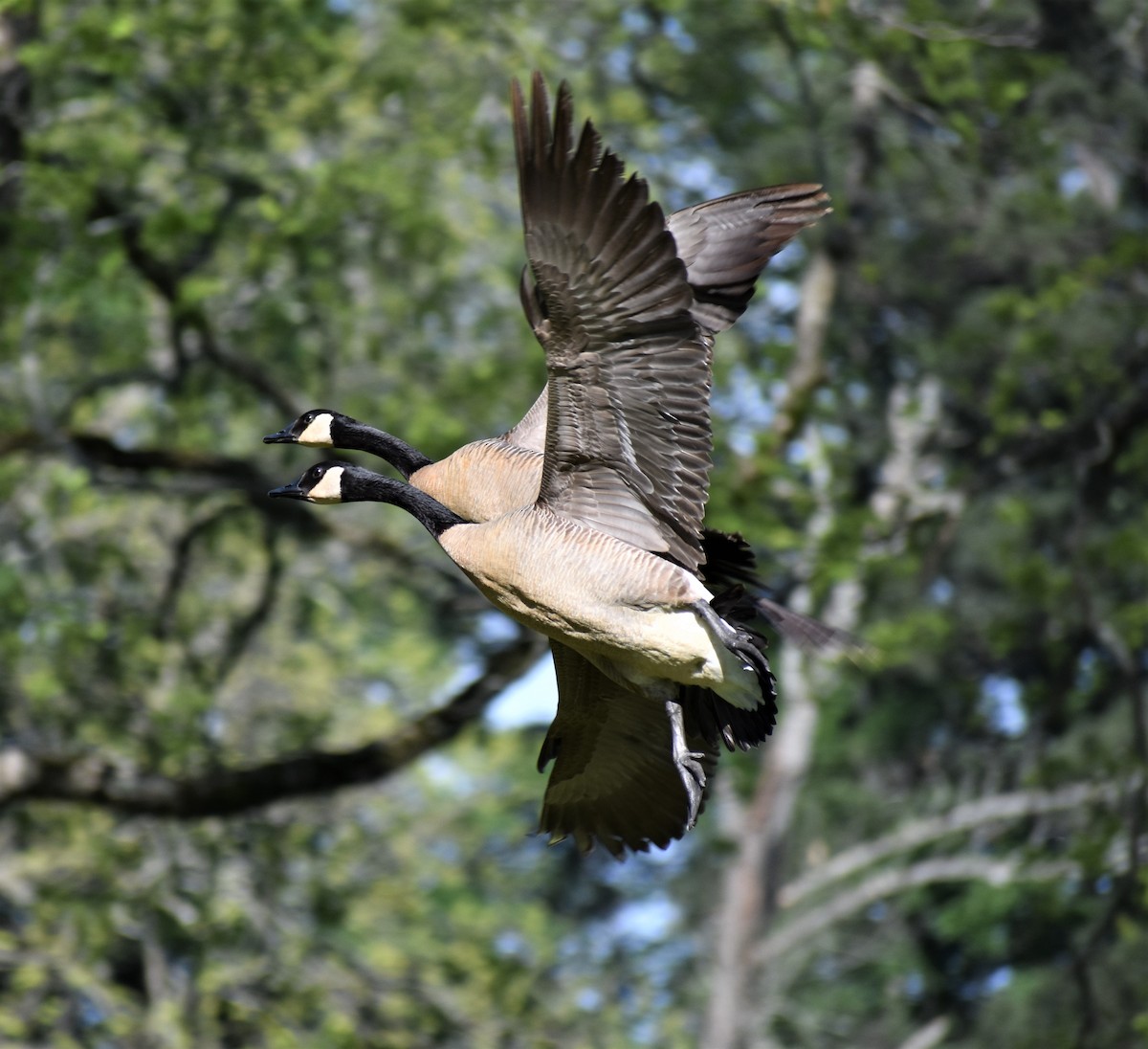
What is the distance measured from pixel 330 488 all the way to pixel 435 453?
4.35 metres

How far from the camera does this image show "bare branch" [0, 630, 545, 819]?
9.09 metres

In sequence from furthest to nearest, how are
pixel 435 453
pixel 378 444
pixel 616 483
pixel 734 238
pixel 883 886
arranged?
1. pixel 883 886
2. pixel 435 453
3. pixel 378 444
4. pixel 734 238
5. pixel 616 483

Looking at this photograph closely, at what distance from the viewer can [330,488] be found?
19.8 ft

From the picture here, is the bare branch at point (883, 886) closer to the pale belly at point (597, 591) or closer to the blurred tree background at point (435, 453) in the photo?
the blurred tree background at point (435, 453)

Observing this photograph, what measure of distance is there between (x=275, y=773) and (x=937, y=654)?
11135 millimetres

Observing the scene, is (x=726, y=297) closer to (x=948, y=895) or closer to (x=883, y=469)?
(x=883, y=469)

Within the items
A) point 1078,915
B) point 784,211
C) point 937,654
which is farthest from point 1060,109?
point 784,211

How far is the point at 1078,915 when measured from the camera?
17.2 meters

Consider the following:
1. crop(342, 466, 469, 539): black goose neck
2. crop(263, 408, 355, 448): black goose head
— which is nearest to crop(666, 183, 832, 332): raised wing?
crop(342, 466, 469, 539): black goose neck

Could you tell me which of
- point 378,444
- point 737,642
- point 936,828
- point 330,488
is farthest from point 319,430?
point 936,828

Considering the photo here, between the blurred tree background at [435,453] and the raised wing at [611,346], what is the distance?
4.53 m

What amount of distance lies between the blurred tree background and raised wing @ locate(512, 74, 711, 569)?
4525mm

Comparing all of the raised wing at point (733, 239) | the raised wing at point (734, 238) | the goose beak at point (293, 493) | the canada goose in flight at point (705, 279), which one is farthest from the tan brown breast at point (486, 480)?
the raised wing at point (734, 238)

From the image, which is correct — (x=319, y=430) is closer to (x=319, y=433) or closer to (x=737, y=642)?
(x=319, y=433)
